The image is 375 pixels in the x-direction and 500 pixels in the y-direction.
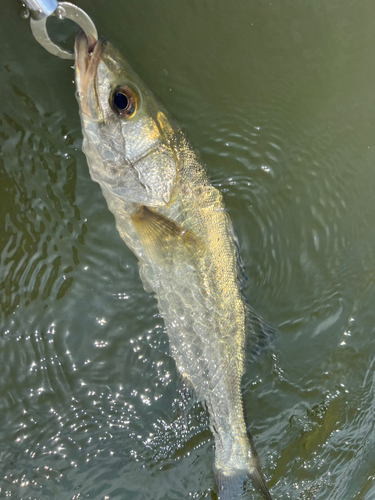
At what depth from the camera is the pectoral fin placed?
2137 mm

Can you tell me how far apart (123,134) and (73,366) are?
4.35 ft

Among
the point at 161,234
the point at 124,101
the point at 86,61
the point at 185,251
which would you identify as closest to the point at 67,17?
the point at 86,61

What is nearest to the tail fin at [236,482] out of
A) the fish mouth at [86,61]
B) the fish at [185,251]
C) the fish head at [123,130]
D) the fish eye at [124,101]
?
the fish at [185,251]

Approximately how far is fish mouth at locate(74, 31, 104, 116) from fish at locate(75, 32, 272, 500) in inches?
6.0

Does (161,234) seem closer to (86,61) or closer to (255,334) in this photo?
(255,334)

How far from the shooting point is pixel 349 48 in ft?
10.5

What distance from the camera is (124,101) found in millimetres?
1954

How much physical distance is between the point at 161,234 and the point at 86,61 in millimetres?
869

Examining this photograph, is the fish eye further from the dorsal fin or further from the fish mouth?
the dorsal fin

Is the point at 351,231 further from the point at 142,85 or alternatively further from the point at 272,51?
the point at 142,85

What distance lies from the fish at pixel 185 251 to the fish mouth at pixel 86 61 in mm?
151

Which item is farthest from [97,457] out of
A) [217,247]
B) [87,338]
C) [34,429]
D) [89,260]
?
[217,247]

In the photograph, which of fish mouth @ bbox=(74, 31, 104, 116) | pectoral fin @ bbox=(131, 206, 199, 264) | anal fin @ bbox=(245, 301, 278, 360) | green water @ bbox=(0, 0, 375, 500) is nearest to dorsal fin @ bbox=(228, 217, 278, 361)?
anal fin @ bbox=(245, 301, 278, 360)

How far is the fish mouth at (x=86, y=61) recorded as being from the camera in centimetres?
186
